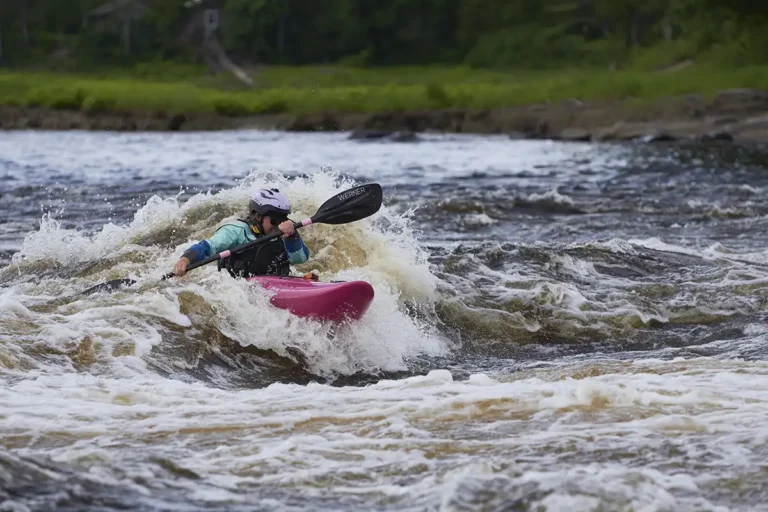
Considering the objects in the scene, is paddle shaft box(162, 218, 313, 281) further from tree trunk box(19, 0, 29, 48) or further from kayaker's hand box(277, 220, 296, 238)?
tree trunk box(19, 0, 29, 48)

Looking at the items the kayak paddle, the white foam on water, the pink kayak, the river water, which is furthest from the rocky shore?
the pink kayak

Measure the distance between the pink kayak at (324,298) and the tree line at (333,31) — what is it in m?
48.6

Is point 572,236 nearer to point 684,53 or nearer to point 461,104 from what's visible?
point 461,104

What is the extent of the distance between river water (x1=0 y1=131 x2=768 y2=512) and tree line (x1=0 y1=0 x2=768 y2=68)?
43184mm

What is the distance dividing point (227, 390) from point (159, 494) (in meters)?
2.16

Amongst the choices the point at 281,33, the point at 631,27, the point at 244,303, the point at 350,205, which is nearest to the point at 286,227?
the point at 244,303

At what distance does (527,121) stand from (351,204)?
2692 centimetres

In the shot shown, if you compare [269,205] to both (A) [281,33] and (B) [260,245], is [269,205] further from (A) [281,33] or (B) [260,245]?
(A) [281,33]

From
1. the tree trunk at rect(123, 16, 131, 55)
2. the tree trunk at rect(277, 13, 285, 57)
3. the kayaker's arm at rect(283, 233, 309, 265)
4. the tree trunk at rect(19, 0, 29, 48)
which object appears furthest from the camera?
the tree trunk at rect(19, 0, 29, 48)

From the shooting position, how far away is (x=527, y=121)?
35.9 metres

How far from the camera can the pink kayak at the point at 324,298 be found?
8.20m

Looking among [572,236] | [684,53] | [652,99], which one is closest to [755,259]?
[572,236]

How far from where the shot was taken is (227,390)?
720 centimetres

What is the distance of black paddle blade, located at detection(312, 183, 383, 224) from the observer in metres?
9.62
